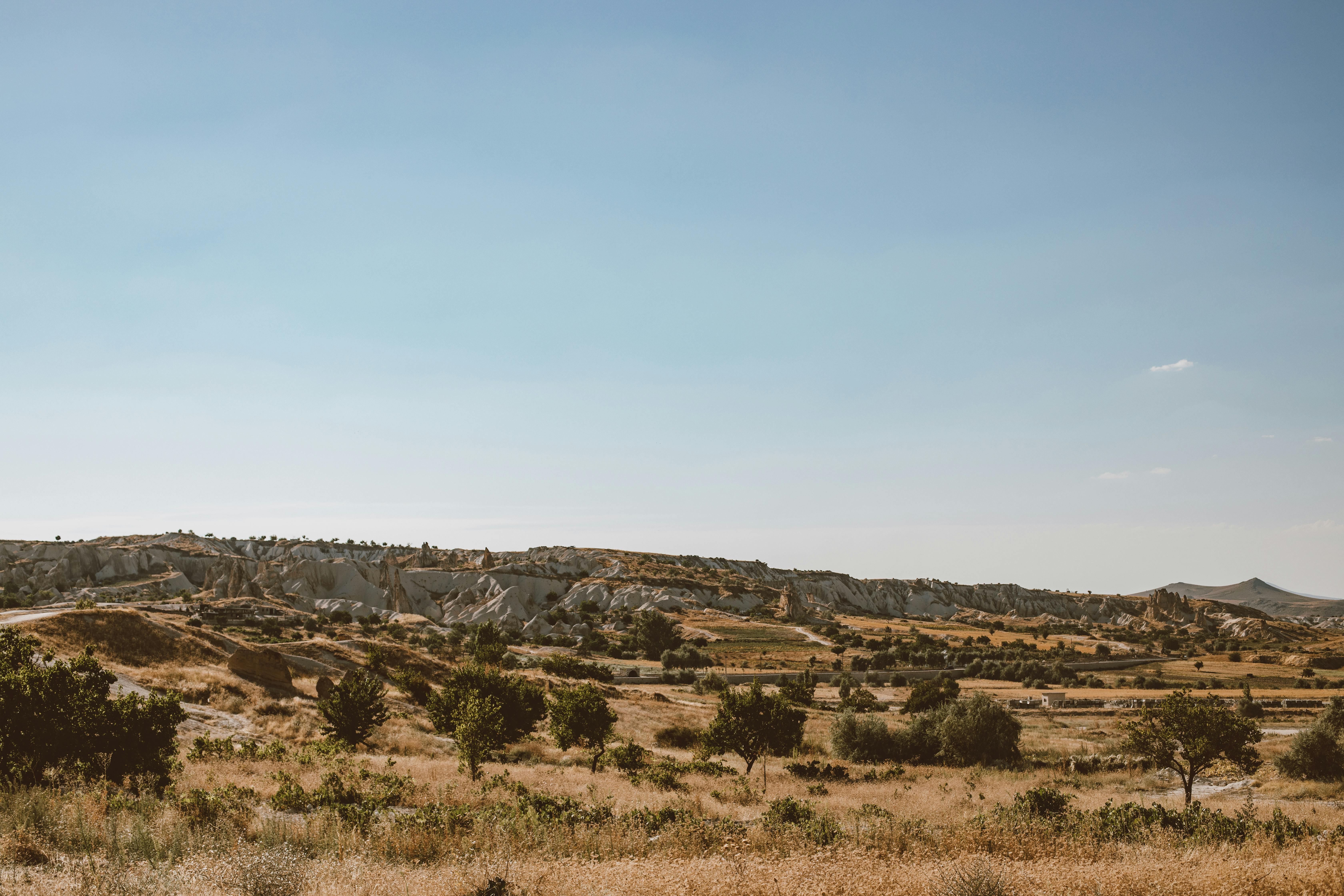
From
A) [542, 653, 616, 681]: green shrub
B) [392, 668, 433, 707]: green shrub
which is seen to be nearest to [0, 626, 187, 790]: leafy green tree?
[392, 668, 433, 707]: green shrub

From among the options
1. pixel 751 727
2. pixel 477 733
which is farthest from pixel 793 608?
pixel 477 733

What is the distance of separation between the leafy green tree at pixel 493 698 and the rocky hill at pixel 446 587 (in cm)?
7240

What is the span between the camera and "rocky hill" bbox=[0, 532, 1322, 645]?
108688 millimetres

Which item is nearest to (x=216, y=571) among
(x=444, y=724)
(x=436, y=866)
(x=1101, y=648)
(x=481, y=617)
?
(x=481, y=617)

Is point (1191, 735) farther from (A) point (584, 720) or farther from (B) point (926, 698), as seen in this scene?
(B) point (926, 698)

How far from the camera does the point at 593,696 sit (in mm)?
29750

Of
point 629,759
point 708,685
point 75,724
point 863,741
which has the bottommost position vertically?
point 708,685

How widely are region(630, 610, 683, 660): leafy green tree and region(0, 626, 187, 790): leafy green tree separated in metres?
79.7

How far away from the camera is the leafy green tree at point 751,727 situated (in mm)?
30484

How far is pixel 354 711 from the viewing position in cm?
2870

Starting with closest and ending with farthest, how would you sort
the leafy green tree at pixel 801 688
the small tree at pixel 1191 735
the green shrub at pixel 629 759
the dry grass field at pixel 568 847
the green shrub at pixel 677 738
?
the dry grass field at pixel 568 847 → the small tree at pixel 1191 735 → the green shrub at pixel 629 759 → the green shrub at pixel 677 738 → the leafy green tree at pixel 801 688

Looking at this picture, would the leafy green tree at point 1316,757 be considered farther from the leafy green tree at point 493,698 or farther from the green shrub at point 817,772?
the leafy green tree at point 493,698

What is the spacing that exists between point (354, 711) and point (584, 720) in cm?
899

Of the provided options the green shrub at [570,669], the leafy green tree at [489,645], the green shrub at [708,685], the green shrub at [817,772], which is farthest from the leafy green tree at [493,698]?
the green shrub at [708,685]
